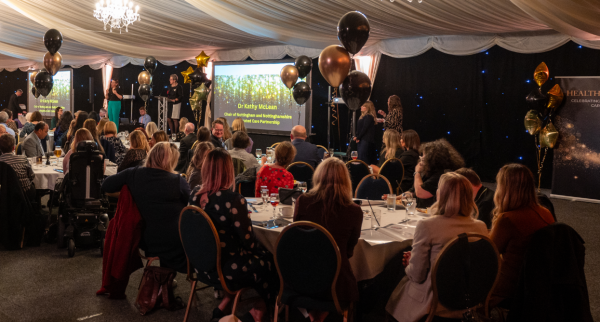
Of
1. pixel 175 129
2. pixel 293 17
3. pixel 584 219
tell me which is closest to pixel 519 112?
pixel 584 219

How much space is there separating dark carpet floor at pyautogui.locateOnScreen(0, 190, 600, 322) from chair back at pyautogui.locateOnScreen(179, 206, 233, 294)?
2.11ft

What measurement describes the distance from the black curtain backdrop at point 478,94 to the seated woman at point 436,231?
22.0 ft

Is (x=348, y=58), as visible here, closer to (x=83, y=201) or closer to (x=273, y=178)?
(x=273, y=178)

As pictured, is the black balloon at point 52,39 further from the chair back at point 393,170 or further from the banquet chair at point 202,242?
the banquet chair at point 202,242

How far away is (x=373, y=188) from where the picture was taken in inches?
183

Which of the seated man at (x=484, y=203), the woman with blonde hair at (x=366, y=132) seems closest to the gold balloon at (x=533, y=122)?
the woman with blonde hair at (x=366, y=132)

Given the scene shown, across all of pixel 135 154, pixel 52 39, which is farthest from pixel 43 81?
pixel 135 154

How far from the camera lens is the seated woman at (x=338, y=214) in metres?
2.73

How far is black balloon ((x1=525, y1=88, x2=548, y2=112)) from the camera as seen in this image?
8008mm

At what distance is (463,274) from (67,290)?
307 cm

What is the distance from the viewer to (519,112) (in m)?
8.85

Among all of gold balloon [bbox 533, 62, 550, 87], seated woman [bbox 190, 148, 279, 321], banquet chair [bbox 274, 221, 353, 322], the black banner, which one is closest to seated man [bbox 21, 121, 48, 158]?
seated woman [bbox 190, 148, 279, 321]

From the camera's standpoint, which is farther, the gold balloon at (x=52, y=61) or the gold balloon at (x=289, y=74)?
the gold balloon at (x=289, y=74)

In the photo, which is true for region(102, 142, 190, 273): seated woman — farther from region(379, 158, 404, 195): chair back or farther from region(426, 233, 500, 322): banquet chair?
region(379, 158, 404, 195): chair back
